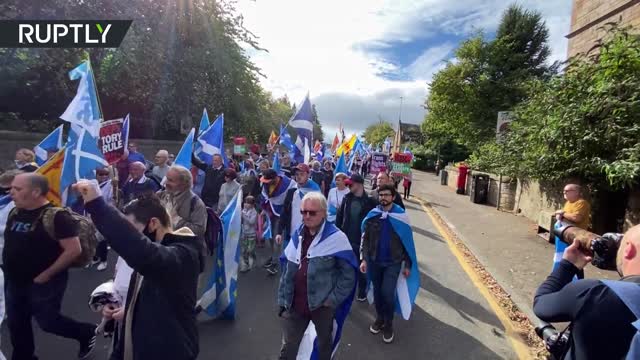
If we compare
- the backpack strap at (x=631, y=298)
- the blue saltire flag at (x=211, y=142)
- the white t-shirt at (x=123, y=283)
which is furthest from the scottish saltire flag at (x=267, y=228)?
the backpack strap at (x=631, y=298)

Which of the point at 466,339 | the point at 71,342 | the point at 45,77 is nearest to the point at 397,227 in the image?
the point at 466,339

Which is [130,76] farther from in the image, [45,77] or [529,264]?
[529,264]

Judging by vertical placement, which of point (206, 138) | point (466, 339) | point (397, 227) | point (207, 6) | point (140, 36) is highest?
point (207, 6)

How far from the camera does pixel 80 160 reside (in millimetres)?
4371

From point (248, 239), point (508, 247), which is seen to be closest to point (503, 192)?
point (508, 247)

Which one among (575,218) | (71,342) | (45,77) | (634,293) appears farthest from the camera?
(45,77)

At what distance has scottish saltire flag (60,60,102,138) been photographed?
4.70 metres

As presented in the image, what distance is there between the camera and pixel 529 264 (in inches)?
293

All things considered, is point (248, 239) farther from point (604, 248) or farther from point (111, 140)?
point (604, 248)

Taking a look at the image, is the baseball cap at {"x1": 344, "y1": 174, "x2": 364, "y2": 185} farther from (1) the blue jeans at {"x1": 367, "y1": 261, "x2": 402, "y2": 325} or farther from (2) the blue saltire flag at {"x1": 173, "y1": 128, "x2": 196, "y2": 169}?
(2) the blue saltire flag at {"x1": 173, "y1": 128, "x2": 196, "y2": 169}

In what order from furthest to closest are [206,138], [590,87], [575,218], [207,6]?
1. [207,6]
2. [590,87]
3. [206,138]
4. [575,218]

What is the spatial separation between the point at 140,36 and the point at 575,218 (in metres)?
16.0

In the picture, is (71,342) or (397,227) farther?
(397,227)

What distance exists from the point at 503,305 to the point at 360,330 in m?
2.38
